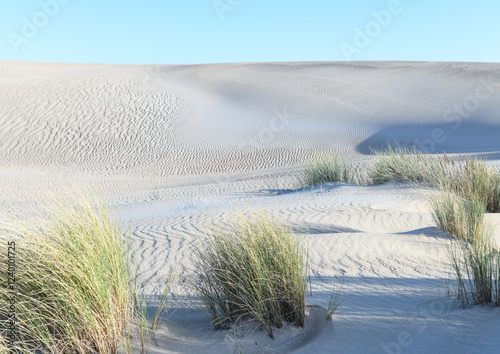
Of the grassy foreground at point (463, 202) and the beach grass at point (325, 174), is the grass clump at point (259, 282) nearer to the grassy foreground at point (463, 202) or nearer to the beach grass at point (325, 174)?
the grassy foreground at point (463, 202)

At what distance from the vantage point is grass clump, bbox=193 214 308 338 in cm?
321

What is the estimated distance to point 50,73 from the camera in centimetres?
3509

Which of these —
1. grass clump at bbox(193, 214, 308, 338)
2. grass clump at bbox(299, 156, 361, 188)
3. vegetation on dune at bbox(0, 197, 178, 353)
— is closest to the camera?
vegetation on dune at bbox(0, 197, 178, 353)

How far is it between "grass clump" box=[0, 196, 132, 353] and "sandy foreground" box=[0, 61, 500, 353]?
Result: 14.6 inches

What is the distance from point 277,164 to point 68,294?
16535 mm

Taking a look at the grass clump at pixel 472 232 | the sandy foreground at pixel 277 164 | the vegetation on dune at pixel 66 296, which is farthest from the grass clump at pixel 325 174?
the vegetation on dune at pixel 66 296

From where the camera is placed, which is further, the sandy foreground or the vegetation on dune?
the sandy foreground

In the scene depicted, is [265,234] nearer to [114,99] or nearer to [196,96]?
[114,99]

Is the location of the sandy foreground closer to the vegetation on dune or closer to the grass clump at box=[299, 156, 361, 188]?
the vegetation on dune

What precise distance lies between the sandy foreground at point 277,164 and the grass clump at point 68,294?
370 mm

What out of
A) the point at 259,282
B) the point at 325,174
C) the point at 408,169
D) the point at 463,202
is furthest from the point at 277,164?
the point at 259,282

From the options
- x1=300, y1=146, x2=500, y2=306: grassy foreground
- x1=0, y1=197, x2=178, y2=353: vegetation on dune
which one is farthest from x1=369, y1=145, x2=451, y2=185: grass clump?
x1=0, y1=197, x2=178, y2=353: vegetation on dune

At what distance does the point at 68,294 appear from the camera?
2717 millimetres

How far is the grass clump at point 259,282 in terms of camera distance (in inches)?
126
